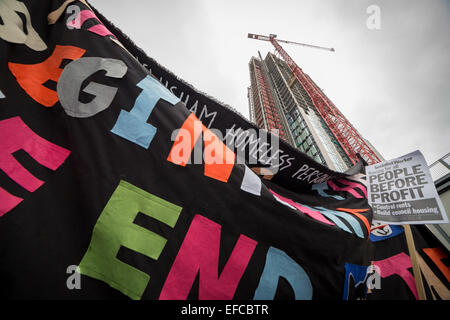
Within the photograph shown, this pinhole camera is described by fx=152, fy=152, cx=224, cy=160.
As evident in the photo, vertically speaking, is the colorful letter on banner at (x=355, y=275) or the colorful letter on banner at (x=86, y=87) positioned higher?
the colorful letter on banner at (x=86, y=87)

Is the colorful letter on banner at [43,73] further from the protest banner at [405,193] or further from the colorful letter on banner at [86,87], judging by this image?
the protest banner at [405,193]

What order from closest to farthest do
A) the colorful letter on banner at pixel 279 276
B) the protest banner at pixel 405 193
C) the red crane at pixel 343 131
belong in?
the colorful letter on banner at pixel 279 276 → the protest banner at pixel 405 193 → the red crane at pixel 343 131

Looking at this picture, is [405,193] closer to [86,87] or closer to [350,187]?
[350,187]

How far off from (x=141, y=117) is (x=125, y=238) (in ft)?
2.28

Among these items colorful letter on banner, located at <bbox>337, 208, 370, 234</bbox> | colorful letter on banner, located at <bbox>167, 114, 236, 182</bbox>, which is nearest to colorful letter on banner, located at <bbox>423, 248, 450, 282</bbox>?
colorful letter on banner, located at <bbox>337, 208, 370, 234</bbox>

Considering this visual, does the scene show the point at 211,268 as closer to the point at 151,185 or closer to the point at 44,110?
the point at 151,185

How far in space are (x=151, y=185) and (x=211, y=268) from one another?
1.87 ft

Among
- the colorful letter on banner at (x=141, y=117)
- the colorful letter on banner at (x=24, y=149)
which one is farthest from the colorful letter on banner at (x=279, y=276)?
the colorful letter on banner at (x=24, y=149)

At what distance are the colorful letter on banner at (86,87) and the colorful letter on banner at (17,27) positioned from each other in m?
0.30

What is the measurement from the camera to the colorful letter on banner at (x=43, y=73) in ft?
2.90

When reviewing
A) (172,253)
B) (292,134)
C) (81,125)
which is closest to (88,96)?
(81,125)

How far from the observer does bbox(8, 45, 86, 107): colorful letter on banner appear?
34.9 inches

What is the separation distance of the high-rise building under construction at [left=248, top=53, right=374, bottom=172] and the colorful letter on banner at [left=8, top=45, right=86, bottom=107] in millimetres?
16681

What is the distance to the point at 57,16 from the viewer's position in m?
1.08
